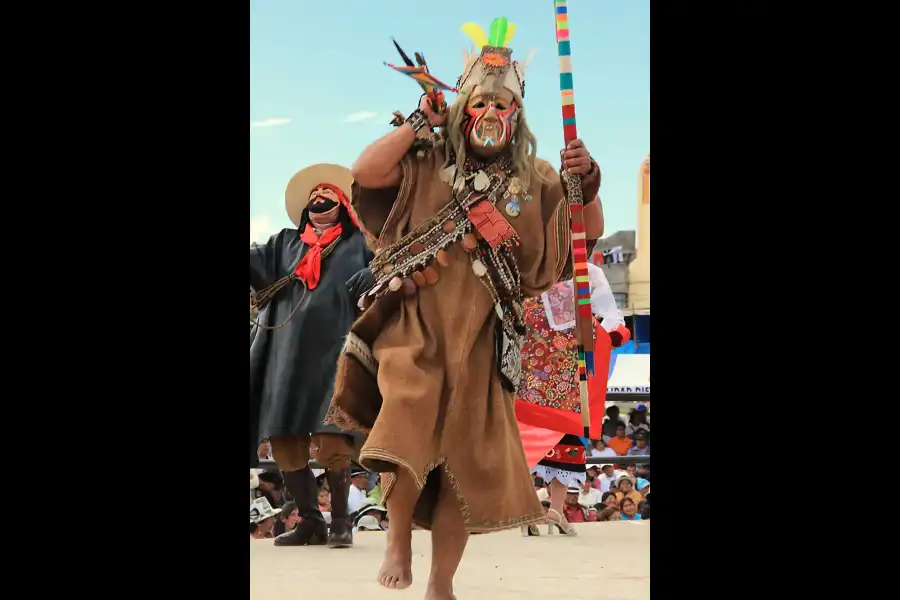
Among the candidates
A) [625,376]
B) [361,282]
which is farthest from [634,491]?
[361,282]

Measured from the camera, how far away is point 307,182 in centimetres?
552

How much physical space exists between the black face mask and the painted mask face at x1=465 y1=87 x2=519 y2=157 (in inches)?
78.4

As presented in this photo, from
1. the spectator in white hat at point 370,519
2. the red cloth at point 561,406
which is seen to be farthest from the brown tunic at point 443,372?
the spectator in white hat at point 370,519

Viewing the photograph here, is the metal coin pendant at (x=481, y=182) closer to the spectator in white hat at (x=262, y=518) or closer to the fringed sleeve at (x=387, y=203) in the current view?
the fringed sleeve at (x=387, y=203)

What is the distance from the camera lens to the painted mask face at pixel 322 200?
5586mm

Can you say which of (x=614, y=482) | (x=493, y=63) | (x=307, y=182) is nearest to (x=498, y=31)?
(x=493, y=63)

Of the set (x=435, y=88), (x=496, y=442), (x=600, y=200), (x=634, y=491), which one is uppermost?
(x=435, y=88)

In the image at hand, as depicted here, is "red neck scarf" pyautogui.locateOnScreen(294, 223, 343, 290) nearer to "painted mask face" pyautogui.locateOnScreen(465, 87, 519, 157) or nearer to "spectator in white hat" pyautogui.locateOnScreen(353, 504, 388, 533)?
"spectator in white hat" pyautogui.locateOnScreen(353, 504, 388, 533)

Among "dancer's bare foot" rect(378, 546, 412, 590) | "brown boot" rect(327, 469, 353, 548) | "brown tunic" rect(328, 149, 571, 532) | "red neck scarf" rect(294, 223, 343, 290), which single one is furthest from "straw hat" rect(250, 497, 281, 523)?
"dancer's bare foot" rect(378, 546, 412, 590)
